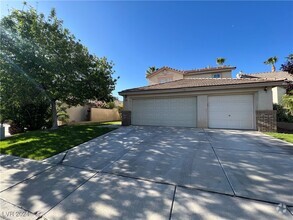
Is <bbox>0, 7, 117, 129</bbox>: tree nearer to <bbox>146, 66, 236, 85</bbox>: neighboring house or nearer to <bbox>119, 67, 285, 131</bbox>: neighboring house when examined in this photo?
<bbox>119, 67, 285, 131</bbox>: neighboring house

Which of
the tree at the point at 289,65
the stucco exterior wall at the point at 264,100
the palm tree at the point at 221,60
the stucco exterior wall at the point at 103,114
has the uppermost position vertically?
the palm tree at the point at 221,60

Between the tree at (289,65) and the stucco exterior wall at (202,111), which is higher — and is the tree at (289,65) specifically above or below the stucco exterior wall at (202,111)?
above

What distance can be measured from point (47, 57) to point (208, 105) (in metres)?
10.7

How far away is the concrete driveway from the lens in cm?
235

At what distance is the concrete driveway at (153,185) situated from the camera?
235 cm

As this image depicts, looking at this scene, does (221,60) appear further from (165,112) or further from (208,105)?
(165,112)

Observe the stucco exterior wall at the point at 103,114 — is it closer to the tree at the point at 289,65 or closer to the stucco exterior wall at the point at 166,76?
the stucco exterior wall at the point at 166,76

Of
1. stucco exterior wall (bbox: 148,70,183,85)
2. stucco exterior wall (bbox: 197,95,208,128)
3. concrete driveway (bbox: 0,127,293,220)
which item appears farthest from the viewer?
stucco exterior wall (bbox: 148,70,183,85)

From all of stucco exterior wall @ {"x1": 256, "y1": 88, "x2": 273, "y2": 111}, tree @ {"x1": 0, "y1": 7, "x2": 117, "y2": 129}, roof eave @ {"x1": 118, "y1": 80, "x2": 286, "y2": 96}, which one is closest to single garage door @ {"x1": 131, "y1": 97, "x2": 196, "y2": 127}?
roof eave @ {"x1": 118, "y1": 80, "x2": 286, "y2": 96}

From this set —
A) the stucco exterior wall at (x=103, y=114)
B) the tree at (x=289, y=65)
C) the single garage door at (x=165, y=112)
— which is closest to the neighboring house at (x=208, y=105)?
Result: the single garage door at (x=165, y=112)

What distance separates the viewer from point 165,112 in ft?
36.8

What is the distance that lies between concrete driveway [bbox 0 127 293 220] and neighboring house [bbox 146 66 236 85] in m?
15.7

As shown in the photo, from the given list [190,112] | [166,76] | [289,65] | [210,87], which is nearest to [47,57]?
[190,112]

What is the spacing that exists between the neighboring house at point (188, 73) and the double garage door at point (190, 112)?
1023 cm
